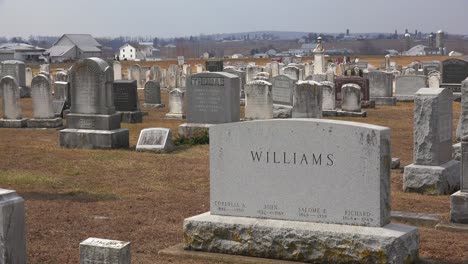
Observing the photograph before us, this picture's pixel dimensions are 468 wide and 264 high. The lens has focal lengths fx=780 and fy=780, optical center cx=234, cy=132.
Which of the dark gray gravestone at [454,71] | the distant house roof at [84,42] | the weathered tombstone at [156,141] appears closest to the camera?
the weathered tombstone at [156,141]

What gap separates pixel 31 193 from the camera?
38.9 feet

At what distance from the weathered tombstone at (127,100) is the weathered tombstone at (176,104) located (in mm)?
1905

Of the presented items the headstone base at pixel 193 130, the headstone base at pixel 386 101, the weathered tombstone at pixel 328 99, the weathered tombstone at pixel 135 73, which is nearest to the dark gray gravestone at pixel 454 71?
the headstone base at pixel 386 101

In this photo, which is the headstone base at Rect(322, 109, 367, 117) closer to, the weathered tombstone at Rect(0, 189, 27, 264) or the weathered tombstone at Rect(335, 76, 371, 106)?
the weathered tombstone at Rect(335, 76, 371, 106)

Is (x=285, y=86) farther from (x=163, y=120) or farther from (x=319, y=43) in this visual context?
(x=319, y=43)

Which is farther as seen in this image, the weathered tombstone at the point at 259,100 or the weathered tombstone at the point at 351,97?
the weathered tombstone at the point at 351,97

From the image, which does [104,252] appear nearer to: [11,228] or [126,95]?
[11,228]

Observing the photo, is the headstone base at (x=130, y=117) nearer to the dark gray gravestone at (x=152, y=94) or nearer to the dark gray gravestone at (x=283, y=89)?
the dark gray gravestone at (x=283, y=89)

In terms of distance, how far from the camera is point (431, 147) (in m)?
12.0

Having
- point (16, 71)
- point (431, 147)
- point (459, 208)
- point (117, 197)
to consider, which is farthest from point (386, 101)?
point (459, 208)

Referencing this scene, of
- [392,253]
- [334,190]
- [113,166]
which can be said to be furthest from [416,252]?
[113,166]

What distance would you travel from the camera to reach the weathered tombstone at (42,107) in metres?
20.8

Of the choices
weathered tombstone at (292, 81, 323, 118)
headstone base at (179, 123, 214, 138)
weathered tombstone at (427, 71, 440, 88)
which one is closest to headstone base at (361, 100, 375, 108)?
weathered tombstone at (427, 71, 440, 88)

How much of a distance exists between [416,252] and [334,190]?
3.29 feet
